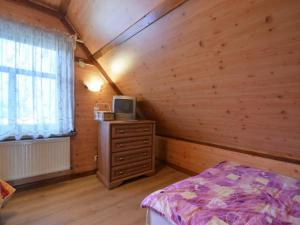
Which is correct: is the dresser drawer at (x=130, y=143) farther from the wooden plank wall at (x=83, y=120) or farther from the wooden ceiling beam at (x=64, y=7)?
the wooden ceiling beam at (x=64, y=7)

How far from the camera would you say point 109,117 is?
2742mm

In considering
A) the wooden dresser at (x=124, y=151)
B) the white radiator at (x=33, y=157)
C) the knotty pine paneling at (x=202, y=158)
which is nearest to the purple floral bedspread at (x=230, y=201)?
the knotty pine paneling at (x=202, y=158)

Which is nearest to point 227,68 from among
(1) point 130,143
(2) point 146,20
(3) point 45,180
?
(2) point 146,20

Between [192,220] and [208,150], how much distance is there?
1.82 m

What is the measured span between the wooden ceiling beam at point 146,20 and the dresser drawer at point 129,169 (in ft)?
5.77

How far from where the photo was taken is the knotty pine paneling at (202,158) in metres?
2.10

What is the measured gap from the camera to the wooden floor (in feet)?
6.13

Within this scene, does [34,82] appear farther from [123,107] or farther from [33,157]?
[123,107]

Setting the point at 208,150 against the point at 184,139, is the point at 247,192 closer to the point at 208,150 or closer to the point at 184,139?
the point at 208,150

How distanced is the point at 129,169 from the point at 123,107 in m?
0.98

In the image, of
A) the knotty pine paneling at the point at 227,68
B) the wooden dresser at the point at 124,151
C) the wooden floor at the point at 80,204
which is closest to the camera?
the knotty pine paneling at the point at 227,68

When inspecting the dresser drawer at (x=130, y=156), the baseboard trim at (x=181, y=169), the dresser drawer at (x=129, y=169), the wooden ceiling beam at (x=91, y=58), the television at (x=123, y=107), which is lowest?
the baseboard trim at (x=181, y=169)

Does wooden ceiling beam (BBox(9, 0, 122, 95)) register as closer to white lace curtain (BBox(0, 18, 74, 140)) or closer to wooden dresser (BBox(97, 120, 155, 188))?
white lace curtain (BBox(0, 18, 74, 140))

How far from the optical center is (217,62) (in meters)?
1.72
